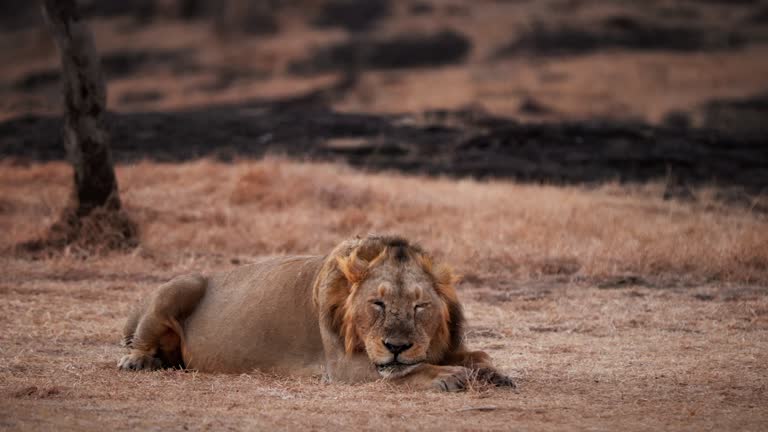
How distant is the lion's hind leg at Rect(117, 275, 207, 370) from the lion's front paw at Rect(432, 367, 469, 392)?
7.75 ft

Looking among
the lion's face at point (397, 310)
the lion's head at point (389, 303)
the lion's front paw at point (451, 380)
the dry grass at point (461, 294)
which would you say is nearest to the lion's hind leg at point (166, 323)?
the dry grass at point (461, 294)

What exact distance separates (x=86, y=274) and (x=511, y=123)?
15.7 meters

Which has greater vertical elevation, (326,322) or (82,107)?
(82,107)

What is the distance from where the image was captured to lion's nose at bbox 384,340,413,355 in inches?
252

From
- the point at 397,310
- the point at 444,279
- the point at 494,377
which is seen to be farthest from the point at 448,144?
the point at 397,310

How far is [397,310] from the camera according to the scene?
6477 millimetres

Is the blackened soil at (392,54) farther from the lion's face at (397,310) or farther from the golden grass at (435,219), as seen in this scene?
the lion's face at (397,310)

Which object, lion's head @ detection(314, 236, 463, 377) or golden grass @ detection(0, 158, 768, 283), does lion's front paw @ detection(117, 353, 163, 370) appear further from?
golden grass @ detection(0, 158, 768, 283)

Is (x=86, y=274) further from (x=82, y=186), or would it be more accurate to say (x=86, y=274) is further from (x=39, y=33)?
(x=39, y=33)

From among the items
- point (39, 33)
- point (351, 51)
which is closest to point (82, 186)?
point (351, 51)

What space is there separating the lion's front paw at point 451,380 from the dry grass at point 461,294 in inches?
4.8

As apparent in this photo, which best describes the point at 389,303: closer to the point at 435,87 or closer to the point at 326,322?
the point at 326,322

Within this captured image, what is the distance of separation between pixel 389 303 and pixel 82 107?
346 inches

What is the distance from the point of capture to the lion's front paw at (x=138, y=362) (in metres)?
7.61
